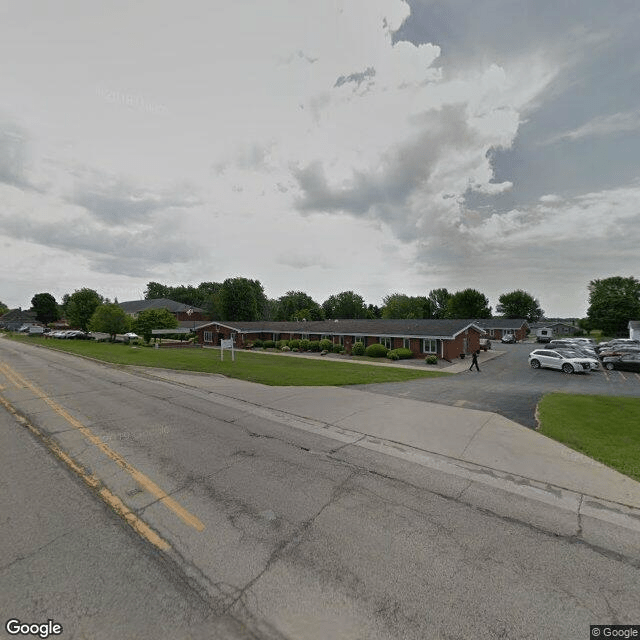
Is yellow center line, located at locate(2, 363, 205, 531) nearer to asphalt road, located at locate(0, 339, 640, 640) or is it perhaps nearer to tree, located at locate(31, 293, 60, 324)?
asphalt road, located at locate(0, 339, 640, 640)

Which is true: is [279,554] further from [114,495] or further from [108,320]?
[108,320]

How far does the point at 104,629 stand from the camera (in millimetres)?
2832

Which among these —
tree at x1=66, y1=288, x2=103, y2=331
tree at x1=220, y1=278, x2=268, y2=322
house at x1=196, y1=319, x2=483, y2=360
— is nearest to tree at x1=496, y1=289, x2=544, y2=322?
house at x1=196, y1=319, x2=483, y2=360

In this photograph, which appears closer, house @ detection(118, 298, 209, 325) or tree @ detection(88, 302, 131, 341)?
tree @ detection(88, 302, 131, 341)

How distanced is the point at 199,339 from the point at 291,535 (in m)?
49.4

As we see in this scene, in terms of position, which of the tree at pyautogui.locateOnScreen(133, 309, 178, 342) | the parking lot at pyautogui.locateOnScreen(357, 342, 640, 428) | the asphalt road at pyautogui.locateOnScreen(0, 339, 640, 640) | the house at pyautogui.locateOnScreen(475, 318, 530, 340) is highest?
the tree at pyautogui.locateOnScreen(133, 309, 178, 342)

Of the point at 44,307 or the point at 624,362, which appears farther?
the point at 44,307

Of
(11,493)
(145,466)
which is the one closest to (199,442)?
(145,466)

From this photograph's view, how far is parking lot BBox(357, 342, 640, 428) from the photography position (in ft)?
39.0

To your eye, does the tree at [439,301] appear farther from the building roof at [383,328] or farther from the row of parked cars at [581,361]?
the row of parked cars at [581,361]

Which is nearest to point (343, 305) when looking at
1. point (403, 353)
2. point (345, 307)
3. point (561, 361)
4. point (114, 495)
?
point (345, 307)

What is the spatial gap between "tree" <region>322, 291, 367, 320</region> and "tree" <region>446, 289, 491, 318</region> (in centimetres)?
2622

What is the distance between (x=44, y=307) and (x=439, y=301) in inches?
4852

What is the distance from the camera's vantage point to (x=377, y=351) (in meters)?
32.4
